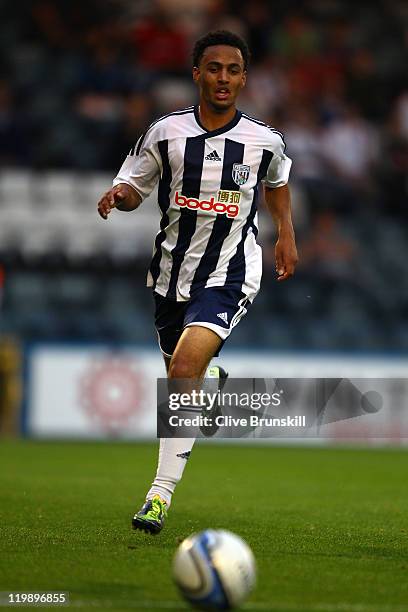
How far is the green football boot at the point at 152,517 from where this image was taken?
222 inches

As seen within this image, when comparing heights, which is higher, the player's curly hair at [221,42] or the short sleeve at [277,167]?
the player's curly hair at [221,42]

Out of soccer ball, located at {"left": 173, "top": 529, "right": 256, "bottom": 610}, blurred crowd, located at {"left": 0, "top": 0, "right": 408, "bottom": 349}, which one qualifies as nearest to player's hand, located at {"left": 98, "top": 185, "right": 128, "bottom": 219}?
soccer ball, located at {"left": 173, "top": 529, "right": 256, "bottom": 610}

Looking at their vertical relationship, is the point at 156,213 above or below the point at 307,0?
below

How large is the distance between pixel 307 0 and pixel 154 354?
7039 mm

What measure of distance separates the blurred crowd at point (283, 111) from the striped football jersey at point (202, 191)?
7808 millimetres

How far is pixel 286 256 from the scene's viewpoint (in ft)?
20.1

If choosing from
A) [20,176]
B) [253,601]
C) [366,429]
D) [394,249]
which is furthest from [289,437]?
[253,601]

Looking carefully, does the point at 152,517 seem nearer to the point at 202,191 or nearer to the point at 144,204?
the point at 202,191

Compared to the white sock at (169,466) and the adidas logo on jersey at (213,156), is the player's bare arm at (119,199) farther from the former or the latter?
the white sock at (169,466)

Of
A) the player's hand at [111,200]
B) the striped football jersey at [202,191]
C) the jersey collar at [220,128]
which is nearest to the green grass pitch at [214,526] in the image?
the striped football jersey at [202,191]

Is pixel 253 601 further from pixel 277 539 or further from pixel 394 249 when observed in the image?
pixel 394 249

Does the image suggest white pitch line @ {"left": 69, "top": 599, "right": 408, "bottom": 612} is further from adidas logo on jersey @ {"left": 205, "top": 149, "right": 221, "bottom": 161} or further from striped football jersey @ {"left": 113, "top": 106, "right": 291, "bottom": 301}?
adidas logo on jersey @ {"left": 205, "top": 149, "right": 221, "bottom": 161}

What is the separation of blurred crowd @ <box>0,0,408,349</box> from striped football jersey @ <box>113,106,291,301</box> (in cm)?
781

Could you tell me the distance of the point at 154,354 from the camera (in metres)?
13.2
